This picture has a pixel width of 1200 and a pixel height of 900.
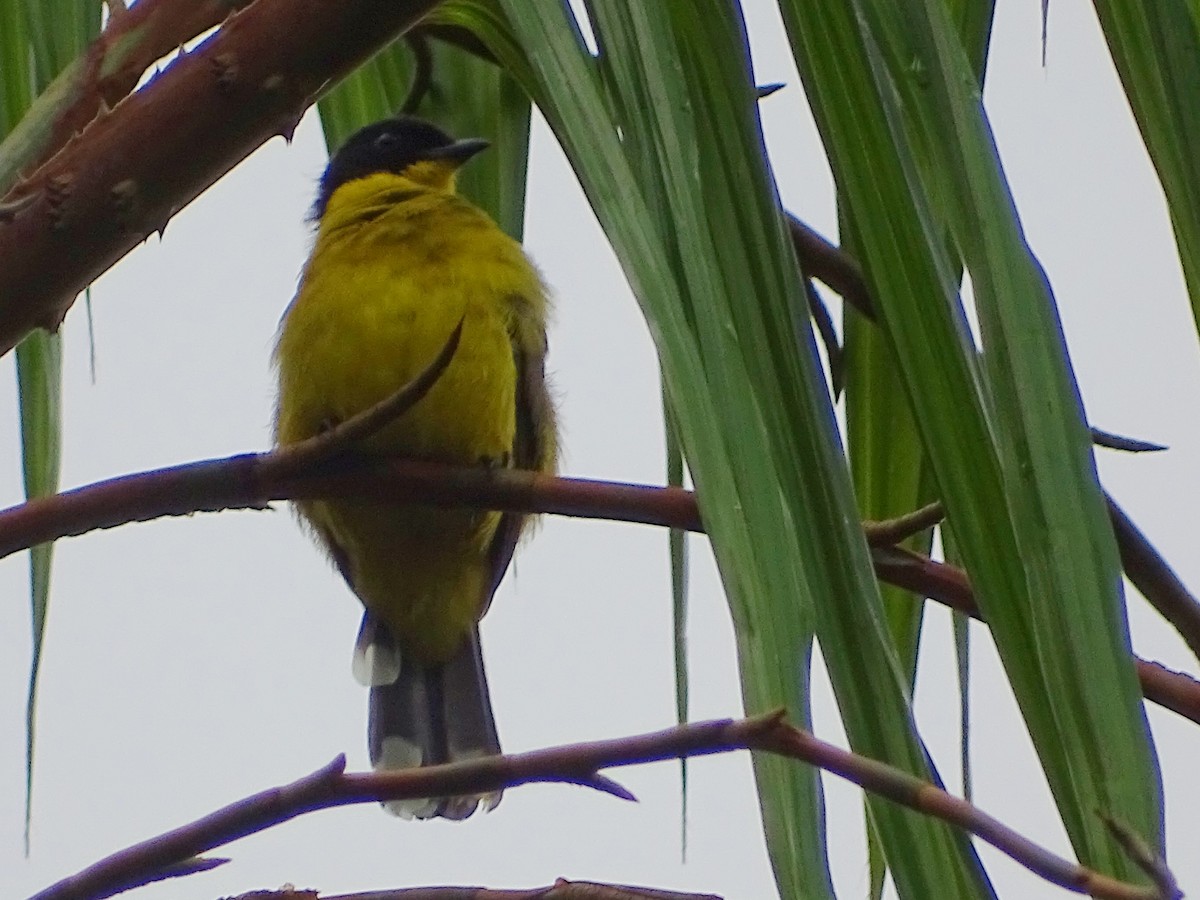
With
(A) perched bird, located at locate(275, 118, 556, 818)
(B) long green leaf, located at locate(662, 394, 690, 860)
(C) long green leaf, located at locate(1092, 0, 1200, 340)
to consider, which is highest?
(A) perched bird, located at locate(275, 118, 556, 818)

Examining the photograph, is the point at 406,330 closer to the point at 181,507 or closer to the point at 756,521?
the point at 181,507

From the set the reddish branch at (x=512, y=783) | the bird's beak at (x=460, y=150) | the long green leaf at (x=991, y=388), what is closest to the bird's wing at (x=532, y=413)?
the bird's beak at (x=460, y=150)

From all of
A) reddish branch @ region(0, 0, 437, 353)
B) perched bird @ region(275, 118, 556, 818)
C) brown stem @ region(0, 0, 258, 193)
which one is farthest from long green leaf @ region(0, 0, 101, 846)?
perched bird @ region(275, 118, 556, 818)

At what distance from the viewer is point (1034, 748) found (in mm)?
759

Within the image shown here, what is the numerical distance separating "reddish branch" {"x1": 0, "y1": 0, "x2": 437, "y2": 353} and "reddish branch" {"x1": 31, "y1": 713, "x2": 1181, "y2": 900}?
428 mm

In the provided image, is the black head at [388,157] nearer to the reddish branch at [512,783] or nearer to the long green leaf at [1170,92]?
the long green leaf at [1170,92]

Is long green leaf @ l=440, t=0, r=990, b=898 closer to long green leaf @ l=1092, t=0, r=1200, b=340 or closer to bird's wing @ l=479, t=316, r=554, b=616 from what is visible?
long green leaf @ l=1092, t=0, r=1200, b=340

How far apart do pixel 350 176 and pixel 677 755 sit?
8.38 ft

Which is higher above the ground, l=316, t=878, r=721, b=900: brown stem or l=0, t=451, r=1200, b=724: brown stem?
l=0, t=451, r=1200, b=724: brown stem

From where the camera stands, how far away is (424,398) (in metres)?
2.21

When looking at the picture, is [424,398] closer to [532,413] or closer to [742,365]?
[532,413]

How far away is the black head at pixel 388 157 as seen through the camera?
110 inches

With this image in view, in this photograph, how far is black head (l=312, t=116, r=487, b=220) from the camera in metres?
2.79

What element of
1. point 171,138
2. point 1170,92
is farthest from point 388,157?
point 1170,92
